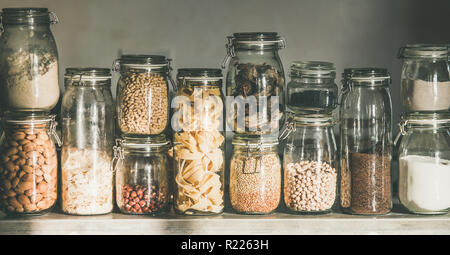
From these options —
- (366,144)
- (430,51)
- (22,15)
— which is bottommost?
(366,144)

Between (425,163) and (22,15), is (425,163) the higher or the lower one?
the lower one

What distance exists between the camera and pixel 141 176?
144 centimetres

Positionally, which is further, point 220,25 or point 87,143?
point 220,25

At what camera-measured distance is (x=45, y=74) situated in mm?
1443

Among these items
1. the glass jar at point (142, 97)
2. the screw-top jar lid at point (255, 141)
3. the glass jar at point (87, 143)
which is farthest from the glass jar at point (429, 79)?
the glass jar at point (87, 143)

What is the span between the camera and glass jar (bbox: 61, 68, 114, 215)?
1.42 meters

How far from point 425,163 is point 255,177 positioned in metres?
0.44

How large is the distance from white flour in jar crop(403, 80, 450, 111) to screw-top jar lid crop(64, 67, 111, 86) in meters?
0.81

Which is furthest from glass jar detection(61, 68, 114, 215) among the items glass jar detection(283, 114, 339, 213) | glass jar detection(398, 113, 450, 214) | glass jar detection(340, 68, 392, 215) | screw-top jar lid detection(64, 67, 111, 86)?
Result: glass jar detection(398, 113, 450, 214)

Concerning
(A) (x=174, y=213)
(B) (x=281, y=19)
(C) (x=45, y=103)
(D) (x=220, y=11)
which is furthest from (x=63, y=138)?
(B) (x=281, y=19)

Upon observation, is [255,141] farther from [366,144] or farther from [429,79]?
[429,79]

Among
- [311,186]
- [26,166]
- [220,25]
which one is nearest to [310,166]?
[311,186]

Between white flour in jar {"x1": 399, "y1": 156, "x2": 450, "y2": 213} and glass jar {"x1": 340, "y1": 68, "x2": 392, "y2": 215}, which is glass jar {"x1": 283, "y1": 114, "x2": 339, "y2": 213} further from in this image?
white flour in jar {"x1": 399, "y1": 156, "x2": 450, "y2": 213}

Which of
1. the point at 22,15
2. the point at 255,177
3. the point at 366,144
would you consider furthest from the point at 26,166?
the point at 366,144
